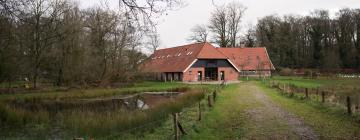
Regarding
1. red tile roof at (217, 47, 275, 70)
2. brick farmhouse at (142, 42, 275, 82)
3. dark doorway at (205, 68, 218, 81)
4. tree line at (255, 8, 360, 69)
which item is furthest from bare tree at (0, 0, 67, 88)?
tree line at (255, 8, 360, 69)

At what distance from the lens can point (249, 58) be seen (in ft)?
177

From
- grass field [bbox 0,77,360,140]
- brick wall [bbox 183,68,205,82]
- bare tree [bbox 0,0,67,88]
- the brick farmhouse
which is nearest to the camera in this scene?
grass field [bbox 0,77,360,140]

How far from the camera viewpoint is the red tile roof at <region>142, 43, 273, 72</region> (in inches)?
1763

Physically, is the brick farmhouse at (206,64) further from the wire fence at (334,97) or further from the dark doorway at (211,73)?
the wire fence at (334,97)

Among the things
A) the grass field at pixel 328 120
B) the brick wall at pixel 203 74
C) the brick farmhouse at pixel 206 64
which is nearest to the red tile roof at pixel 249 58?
the brick farmhouse at pixel 206 64

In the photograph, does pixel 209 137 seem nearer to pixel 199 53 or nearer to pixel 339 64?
pixel 199 53

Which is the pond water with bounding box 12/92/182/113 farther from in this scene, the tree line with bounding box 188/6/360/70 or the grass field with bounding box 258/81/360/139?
the tree line with bounding box 188/6/360/70

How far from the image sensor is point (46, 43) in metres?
33.2

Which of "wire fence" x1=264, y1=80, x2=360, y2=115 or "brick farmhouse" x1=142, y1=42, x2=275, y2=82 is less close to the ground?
"brick farmhouse" x1=142, y1=42, x2=275, y2=82

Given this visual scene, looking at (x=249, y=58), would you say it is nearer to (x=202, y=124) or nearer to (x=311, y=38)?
(x=311, y=38)

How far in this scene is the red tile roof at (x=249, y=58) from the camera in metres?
52.9

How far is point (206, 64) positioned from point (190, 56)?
2236 mm

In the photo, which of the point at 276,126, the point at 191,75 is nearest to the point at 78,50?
the point at 191,75

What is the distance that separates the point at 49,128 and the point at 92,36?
2249 centimetres
